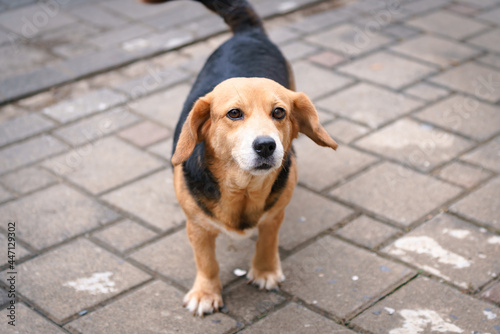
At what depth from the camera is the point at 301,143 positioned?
14.5 feet

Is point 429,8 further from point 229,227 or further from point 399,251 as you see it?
point 229,227

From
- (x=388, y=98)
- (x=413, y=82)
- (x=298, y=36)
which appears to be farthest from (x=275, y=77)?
(x=298, y=36)

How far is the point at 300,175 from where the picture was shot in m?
4.08

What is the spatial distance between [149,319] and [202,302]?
270 millimetres

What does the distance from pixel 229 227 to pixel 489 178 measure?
202cm

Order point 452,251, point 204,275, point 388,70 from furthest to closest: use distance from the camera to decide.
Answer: point 388,70, point 452,251, point 204,275

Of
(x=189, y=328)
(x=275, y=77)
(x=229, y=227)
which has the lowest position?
(x=189, y=328)

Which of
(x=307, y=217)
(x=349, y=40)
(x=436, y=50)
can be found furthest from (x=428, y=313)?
(x=349, y=40)

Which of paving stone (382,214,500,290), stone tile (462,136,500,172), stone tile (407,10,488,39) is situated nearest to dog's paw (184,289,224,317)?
paving stone (382,214,500,290)

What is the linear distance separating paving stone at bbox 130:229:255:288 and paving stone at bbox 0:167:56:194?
0.99 metres

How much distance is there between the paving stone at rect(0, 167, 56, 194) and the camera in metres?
3.96

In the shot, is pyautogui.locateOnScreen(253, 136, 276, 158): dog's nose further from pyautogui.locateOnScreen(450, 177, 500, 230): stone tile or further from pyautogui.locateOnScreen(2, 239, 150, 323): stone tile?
pyautogui.locateOnScreen(450, 177, 500, 230): stone tile

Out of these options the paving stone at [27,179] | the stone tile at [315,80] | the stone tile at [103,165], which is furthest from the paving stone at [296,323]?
the stone tile at [315,80]

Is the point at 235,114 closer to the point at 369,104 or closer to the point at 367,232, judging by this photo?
the point at 367,232
